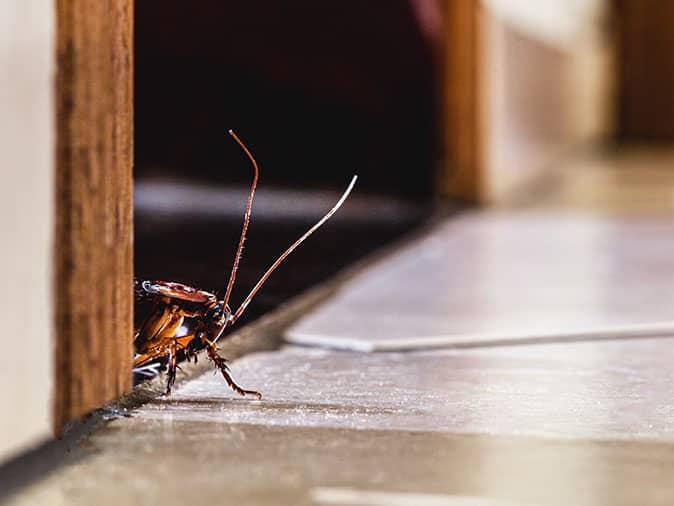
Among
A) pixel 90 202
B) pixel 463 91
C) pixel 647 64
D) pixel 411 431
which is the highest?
pixel 647 64

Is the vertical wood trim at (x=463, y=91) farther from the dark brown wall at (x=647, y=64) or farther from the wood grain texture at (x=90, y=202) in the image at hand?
the dark brown wall at (x=647, y=64)

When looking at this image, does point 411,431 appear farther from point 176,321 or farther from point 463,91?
point 463,91

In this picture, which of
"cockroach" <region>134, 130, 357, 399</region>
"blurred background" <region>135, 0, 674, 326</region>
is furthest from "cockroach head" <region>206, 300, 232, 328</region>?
"blurred background" <region>135, 0, 674, 326</region>

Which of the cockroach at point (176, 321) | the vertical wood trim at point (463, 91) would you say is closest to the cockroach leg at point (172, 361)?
the cockroach at point (176, 321)

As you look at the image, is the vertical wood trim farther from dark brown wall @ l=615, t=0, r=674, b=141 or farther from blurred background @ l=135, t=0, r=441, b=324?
dark brown wall @ l=615, t=0, r=674, b=141

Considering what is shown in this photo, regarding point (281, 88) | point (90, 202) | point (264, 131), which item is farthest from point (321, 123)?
point (90, 202)
